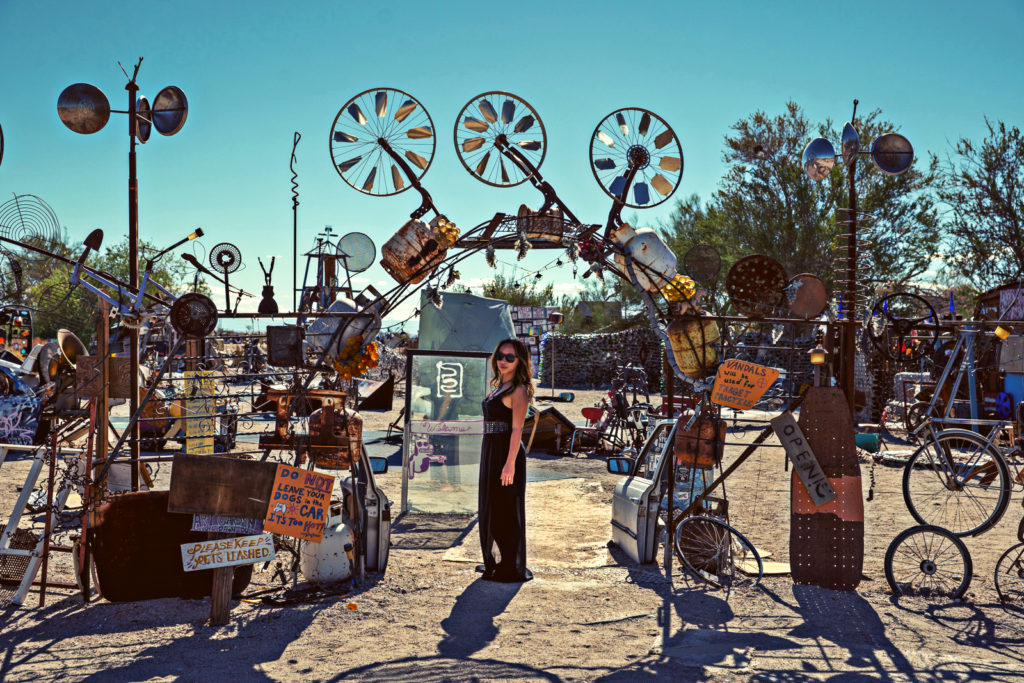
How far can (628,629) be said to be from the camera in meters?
4.87

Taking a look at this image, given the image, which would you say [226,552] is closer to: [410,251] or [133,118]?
[410,251]

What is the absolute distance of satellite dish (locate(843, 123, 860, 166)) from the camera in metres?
5.97

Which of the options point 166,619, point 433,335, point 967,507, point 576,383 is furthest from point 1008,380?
point 576,383

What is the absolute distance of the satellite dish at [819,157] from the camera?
615 centimetres

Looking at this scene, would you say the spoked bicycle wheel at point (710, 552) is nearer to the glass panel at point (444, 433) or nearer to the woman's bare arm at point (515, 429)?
the woman's bare arm at point (515, 429)

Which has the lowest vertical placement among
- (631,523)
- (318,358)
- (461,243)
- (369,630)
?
(369,630)

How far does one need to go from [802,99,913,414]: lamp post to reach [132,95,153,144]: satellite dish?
18.1ft

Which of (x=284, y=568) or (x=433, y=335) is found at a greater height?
(x=433, y=335)

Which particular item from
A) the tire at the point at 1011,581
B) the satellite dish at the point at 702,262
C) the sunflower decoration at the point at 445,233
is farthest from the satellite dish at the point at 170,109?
the tire at the point at 1011,581

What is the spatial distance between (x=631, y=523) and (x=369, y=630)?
2475 millimetres

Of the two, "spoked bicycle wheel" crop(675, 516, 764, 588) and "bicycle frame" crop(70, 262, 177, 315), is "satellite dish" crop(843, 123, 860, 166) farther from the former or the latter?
"bicycle frame" crop(70, 262, 177, 315)

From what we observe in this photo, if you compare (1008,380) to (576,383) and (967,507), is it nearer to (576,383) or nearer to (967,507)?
(967,507)

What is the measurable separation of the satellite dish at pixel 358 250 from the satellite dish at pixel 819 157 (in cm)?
810

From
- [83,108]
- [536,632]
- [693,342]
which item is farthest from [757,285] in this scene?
[83,108]
